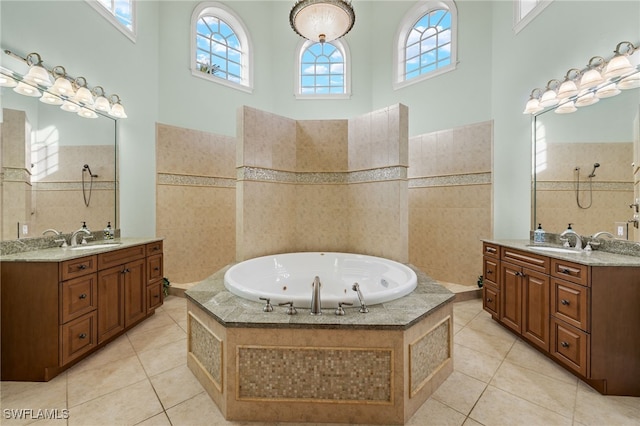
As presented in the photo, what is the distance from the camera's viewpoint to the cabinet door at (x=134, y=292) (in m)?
2.48

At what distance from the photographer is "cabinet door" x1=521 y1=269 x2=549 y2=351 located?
6.79 feet

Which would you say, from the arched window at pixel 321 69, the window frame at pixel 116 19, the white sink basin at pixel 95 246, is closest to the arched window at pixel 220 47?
the window frame at pixel 116 19

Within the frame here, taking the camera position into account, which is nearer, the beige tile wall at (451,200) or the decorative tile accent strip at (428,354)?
the decorative tile accent strip at (428,354)

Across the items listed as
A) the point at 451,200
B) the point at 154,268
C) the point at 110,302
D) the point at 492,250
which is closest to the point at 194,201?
the point at 154,268

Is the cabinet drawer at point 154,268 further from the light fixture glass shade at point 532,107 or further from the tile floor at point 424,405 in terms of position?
the light fixture glass shade at point 532,107

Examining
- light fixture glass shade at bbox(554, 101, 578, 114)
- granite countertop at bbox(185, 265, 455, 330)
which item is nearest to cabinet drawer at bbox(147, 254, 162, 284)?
granite countertop at bbox(185, 265, 455, 330)

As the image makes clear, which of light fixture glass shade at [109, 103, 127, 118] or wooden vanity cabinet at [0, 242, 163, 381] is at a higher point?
→ light fixture glass shade at [109, 103, 127, 118]

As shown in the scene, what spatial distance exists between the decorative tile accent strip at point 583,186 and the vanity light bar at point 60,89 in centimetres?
463

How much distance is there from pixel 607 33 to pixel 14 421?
4966 mm

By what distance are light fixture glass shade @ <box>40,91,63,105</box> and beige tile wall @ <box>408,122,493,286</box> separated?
4131 mm

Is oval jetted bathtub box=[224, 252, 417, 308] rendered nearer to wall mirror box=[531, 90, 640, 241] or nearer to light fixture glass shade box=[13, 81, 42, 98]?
wall mirror box=[531, 90, 640, 241]

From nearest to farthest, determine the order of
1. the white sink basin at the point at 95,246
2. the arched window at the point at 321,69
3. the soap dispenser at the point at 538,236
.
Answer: the white sink basin at the point at 95,246 → the soap dispenser at the point at 538,236 → the arched window at the point at 321,69

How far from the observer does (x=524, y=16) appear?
9.81 ft

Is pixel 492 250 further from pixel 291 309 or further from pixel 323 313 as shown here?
pixel 291 309
